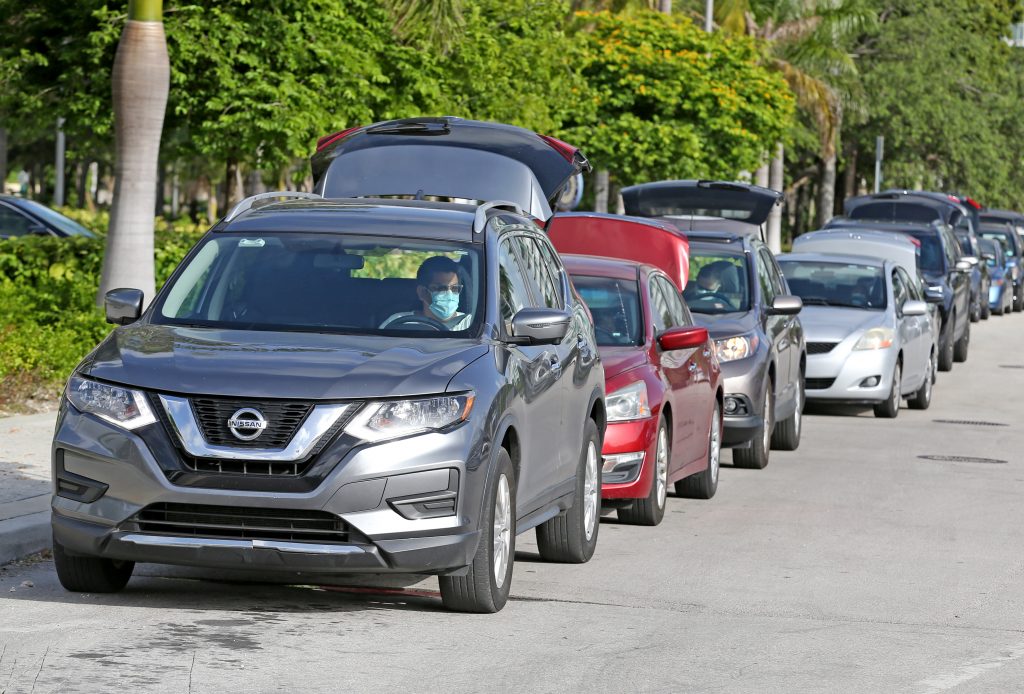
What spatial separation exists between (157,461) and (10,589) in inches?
57.6

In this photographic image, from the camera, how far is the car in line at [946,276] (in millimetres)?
27422

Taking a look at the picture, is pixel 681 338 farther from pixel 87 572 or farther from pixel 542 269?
pixel 87 572

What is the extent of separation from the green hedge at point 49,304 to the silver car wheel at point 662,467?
5.57 metres

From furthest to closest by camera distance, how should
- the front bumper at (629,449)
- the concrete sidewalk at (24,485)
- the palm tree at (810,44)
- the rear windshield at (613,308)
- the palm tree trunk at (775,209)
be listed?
the palm tree trunk at (775,209) < the palm tree at (810,44) < the rear windshield at (613,308) < the front bumper at (629,449) < the concrete sidewalk at (24,485)

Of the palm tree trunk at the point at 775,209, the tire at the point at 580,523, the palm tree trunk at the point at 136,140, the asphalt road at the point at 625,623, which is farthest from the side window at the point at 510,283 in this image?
the palm tree trunk at the point at 775,209

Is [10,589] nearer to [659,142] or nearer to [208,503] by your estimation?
[208,503]

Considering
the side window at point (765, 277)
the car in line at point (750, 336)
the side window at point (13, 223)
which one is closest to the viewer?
the car in line at point (750, 336)

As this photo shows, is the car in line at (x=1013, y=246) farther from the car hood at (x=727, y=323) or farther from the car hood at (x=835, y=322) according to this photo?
the car hood at (x=727, y=323)

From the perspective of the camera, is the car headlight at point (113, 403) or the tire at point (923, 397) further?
the tire at point (923, 397)

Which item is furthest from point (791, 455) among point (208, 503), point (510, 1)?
point (510, 1)

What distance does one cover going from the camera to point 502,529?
8328mm

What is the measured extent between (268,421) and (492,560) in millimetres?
1212

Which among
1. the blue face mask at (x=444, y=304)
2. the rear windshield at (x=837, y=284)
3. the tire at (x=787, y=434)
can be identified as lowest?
the tire at (x=787, y=434)

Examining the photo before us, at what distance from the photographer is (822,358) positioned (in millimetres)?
19688
